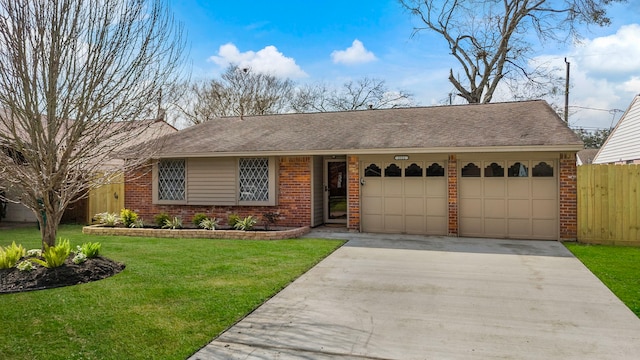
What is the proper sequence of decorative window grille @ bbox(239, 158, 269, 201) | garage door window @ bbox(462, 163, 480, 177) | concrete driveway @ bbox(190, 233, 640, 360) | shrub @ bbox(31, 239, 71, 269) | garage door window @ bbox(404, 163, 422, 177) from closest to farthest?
1. concrete driveway @ bbox(190, 233, 640, 360)
2. shrub @ bbox(31, 239, 71, 269)
3. garage door window @ bbox(462, 163, 480, 177)
4. garage door window @ bbox(404, 163, 422, 177)
5. decorative window grille @ bbox(239, 158, 269, 201)

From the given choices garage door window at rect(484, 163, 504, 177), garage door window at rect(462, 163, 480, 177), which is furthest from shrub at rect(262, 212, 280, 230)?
garage door window at rect(484, 163, 504, 177)

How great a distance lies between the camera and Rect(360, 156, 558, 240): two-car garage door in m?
9.61

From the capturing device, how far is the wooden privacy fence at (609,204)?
29.3ft

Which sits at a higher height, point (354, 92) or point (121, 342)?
point (354, 92)

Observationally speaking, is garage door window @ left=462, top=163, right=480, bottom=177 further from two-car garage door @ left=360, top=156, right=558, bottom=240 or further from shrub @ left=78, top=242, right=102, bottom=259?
shrub @ left=78, top=242, right=102, bottom=259

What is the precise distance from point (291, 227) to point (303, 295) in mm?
5948

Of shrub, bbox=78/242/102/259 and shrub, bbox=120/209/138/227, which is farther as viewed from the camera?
shrub, bbox=120/209/138/227

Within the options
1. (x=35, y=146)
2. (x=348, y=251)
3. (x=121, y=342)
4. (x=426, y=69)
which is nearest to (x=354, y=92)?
(x=426, y=69)

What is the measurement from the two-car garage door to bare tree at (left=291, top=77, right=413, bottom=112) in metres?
18.3

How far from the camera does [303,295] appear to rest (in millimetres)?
5301

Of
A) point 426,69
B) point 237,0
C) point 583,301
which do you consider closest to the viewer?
point 583,301

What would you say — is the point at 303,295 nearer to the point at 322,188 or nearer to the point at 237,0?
the point at 322,188

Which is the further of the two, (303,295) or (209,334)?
(303,295)

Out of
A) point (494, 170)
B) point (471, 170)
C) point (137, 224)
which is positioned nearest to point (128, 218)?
point (137, 224)
